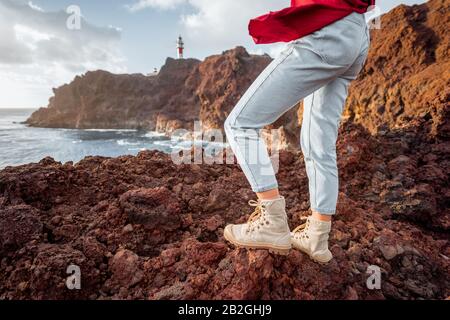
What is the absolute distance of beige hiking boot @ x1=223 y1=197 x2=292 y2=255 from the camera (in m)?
1.52

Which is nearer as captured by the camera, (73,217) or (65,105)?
(73,217)

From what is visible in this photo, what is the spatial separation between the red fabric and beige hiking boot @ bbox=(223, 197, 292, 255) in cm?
89

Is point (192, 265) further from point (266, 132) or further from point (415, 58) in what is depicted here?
point (266, 132)

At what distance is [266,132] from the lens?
31.5 metres

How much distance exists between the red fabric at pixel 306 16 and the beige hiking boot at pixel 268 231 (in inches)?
35.0

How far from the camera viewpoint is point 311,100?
1.63 m

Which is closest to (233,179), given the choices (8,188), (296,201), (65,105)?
(296,201)

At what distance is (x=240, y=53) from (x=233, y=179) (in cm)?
4808

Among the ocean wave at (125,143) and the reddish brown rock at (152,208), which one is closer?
the reddish brown rock at (152,208)

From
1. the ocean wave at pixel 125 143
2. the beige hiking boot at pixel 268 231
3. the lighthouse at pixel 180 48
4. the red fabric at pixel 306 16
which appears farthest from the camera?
the lighthouse at pixel 180 48

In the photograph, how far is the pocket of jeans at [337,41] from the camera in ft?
4.26

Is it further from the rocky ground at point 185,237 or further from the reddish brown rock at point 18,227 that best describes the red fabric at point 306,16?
the reddish brown rock at point 18,227

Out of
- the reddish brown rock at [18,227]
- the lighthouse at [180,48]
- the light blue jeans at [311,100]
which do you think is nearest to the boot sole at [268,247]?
the light blue jeans at [311,100]

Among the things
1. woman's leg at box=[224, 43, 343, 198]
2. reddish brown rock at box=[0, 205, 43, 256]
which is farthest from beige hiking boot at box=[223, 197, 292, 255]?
reddish brown rock at box=[0, 205, 43, 256]
